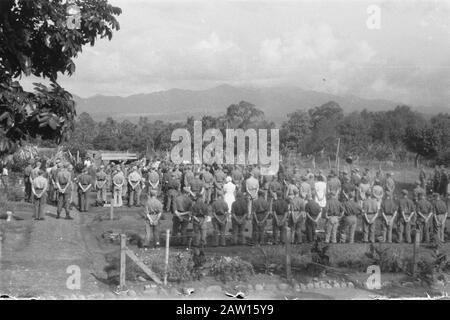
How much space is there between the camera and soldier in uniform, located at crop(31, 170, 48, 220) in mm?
16203

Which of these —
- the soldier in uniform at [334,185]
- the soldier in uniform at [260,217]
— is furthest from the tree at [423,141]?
the soldier in uniform at [260,217]

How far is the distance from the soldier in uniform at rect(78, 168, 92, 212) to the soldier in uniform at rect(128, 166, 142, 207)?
1.68 metres

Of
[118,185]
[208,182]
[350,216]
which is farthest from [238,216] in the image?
[118,185]

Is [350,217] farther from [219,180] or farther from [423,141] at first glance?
[423,141]

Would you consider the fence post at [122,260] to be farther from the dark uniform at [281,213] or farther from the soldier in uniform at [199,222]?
the dark uniform at [281,213]

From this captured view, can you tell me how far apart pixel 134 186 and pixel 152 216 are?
6.82 meters

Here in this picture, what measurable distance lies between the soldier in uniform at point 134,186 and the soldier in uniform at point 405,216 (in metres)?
9.72

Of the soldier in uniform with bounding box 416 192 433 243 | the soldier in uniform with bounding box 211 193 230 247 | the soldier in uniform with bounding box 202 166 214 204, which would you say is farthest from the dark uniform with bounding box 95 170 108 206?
the soldier in uniform with bounding box 416 192 433 243

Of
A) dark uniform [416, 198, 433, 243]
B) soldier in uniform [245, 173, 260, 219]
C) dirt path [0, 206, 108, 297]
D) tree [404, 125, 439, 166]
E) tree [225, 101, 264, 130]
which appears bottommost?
dirt path [0, 206, 108, 297]

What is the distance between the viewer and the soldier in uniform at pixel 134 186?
19.9m

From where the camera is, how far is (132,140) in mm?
50406

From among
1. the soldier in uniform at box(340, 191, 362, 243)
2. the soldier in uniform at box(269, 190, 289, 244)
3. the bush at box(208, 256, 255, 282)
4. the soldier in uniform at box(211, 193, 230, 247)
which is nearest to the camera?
the bush at box(208, 256, 255, 282)

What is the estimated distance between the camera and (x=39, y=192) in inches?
642

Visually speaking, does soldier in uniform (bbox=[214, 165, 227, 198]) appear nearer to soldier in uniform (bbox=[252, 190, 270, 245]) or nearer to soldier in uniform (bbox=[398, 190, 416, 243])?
soldier in uniform (bbox=[252, 190, 270, 245])
